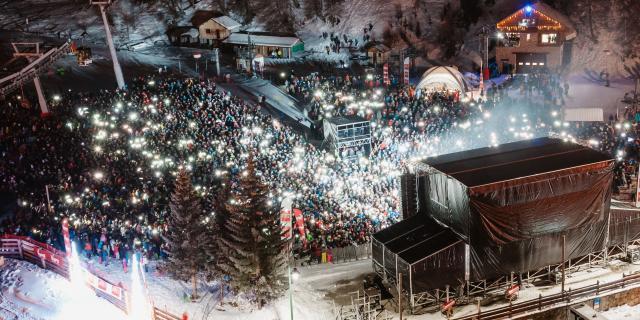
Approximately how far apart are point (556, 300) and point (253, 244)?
10.00m

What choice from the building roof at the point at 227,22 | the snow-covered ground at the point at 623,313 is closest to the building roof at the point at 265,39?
the building roof at the point at 227,22

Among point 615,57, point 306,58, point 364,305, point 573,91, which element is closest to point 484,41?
point 573,91

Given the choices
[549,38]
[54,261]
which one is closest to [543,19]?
[549,38]

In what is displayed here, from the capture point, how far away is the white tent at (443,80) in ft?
135

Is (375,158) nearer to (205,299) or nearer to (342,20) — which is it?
(205,299)

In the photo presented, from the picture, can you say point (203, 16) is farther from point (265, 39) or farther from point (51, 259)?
point (51, 259)

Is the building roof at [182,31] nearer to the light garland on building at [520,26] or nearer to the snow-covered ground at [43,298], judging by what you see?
the light garland on building at [520,26]

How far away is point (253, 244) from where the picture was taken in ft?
68.9

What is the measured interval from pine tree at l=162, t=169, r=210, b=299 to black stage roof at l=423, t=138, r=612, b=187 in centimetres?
815

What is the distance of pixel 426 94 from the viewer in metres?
38.6

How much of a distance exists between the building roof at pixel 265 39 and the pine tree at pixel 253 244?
28592mm

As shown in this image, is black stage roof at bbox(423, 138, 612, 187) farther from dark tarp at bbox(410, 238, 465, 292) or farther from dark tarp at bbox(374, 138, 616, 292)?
dark tarp at bbox(410, 238, 465, 292)

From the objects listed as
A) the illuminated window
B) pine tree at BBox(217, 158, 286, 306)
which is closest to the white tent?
the illuminated window

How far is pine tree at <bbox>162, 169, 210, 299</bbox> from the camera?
846 inches
